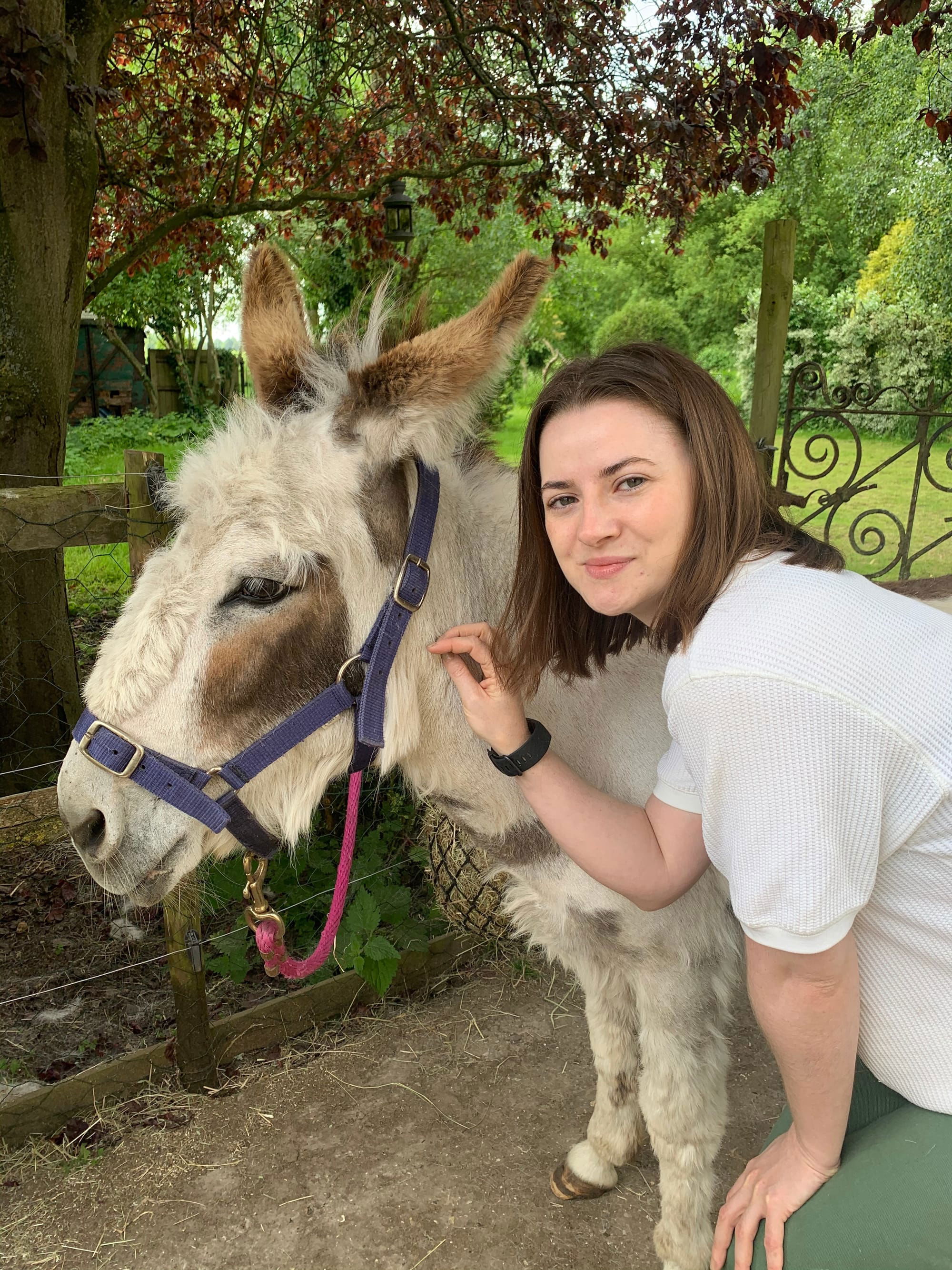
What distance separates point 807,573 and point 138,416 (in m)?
16.5

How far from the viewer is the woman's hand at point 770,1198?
4.27ft

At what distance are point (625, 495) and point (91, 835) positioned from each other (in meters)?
1.17

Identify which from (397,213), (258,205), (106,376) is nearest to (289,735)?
(258,205)

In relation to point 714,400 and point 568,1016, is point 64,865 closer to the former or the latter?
point 568,1016

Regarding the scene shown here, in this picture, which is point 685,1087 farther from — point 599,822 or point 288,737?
point 288,737

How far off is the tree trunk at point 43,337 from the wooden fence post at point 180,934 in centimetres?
84

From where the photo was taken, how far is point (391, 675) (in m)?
1.65

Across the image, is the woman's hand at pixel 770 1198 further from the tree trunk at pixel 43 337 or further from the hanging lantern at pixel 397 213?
the hanging lantern at pixel 397 213

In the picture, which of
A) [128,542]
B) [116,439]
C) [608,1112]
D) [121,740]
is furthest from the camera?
[116,439]

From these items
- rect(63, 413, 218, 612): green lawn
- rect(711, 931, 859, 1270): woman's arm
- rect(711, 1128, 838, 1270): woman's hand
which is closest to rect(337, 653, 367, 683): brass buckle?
rect(63, 413, 218, 612): green lawn

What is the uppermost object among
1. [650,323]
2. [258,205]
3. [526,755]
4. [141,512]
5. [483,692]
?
[650,323]

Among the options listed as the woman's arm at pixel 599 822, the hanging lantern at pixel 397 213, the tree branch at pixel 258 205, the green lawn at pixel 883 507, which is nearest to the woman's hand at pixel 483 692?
the woman's arm at pixel 599 822

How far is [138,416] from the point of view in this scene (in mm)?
15617

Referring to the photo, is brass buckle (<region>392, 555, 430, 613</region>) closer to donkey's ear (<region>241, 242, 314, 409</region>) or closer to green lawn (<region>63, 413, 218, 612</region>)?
donkey's ear (<region>241, 242, 314, 409</region>)
